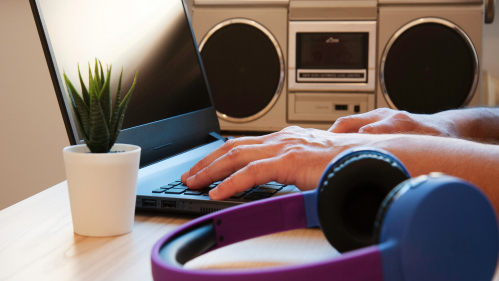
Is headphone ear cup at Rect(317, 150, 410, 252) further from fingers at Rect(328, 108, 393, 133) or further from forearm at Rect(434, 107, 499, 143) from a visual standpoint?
forearm at Rect(434, 107, 499, 143)

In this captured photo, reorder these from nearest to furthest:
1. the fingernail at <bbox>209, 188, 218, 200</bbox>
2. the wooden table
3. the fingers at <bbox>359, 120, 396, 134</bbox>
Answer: the wooden table
the fingernail at <bbox>209, 188, 218, 200</bbox>
the fingers at <bbox>359, 120, 396, 134</bbox>

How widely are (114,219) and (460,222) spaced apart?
0.28 metres

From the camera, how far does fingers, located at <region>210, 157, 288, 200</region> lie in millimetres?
424

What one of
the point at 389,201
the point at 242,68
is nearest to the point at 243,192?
the point at 389,201

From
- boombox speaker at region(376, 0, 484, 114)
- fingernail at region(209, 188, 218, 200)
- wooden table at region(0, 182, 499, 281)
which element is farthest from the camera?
boombox speaker at region(376, 0, 484, 114)

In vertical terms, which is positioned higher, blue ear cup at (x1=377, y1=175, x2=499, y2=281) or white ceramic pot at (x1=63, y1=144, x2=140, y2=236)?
blue ear cup at (x1=377, y1=175, x2=499, y2=281)

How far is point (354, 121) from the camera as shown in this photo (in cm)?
69

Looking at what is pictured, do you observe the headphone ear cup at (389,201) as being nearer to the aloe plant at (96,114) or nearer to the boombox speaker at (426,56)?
the aloe plant at (96,114)

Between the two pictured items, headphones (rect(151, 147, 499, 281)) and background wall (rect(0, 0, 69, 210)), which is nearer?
headphones (rect(151, 147, 499, 281))

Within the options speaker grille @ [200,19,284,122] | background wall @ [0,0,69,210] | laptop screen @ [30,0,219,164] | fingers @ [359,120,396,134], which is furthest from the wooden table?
background wall @ [0,0,69,210]

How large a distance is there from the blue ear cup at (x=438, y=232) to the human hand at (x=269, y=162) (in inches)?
9.6

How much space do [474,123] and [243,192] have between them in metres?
0.53

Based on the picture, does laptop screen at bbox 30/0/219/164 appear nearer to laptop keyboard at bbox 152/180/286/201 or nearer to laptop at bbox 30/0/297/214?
laptop at bbox 30/0/297/214

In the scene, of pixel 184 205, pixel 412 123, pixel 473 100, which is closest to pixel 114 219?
pixel 184 205
